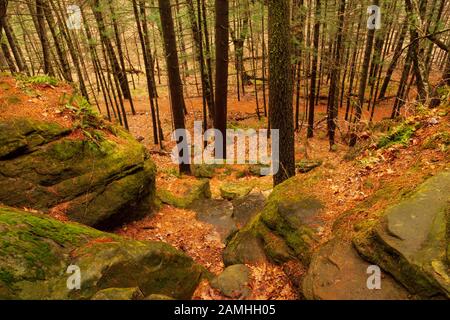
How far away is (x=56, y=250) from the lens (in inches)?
169

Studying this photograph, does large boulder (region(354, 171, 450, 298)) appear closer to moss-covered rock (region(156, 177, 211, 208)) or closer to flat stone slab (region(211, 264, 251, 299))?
flat stone slab (region(211, 264, 251, 299))

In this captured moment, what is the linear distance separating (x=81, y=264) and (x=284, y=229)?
3217mm

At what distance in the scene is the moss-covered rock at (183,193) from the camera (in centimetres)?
1021

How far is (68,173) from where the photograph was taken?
707 centimetres

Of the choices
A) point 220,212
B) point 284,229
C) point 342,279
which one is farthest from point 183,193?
point 342,279

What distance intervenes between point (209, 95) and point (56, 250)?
14795 mm

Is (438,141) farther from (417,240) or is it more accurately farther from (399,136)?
(417,240)

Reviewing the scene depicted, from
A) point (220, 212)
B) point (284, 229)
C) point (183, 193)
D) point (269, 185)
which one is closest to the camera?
point (284, 229)
